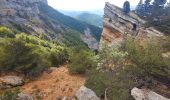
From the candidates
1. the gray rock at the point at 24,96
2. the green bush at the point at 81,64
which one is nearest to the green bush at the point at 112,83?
the gray rock at the point at 24,96

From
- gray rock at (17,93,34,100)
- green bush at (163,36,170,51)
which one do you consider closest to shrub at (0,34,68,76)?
gray rock at (17,93,34,100)

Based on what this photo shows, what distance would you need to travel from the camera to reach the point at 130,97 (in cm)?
2566

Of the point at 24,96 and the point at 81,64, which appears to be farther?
the point at 81,64

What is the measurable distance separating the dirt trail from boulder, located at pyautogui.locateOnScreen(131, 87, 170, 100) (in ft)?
18.2

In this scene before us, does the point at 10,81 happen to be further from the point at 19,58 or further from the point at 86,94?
the point at 86,94

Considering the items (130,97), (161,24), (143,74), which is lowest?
(130,97)

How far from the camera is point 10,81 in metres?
30.8

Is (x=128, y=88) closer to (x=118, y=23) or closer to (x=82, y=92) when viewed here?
(x=82, y=92)

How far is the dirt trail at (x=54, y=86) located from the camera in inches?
1123

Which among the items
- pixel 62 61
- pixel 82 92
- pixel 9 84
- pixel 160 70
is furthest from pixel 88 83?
pixel 62 61

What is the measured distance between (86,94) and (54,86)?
17.0ft

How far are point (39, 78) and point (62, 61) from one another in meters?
12.6

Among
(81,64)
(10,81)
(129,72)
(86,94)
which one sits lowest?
(86,94)

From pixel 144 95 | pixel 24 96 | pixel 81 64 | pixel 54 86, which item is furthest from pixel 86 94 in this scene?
pixel 81 64
